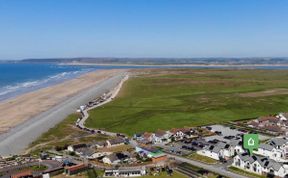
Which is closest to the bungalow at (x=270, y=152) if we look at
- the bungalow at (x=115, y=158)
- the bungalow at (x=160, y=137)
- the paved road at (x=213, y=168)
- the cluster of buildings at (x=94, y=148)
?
the paved road at (x=213, y=168)

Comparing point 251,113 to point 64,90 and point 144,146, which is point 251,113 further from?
point 64,90

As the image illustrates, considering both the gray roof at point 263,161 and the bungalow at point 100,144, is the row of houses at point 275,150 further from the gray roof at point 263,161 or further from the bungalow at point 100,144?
the bungalow at point 100,144

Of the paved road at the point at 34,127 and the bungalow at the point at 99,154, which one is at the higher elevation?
the bungalow at the point at 99,154

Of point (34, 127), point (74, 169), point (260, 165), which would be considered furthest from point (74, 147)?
point (260, 165)

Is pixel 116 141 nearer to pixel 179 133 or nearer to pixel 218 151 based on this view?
pixel 179 133

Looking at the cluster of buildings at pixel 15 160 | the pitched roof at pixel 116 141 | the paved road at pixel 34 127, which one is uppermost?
the pitched roof at pixel 116 141

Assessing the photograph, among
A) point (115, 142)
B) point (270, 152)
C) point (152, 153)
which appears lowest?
point (115, 142)

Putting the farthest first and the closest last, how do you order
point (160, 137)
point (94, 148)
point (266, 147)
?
point (160, 137)
point (94, 148)
point (266, 147)
